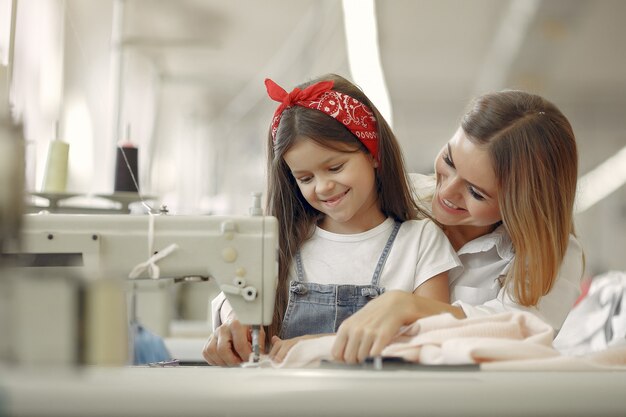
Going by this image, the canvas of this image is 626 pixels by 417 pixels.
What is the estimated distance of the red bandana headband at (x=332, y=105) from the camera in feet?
4.58

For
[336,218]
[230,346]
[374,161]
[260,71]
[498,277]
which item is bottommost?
[230,346]

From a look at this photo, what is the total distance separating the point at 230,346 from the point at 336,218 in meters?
0.32

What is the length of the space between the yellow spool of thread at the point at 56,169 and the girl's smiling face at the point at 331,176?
701 millimetres

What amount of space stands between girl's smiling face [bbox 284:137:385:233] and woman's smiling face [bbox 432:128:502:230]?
0.49ft

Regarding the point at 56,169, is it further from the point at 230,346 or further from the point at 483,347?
the point at 483,347

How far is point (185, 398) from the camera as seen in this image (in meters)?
0.79

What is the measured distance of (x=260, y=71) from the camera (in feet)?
20.4

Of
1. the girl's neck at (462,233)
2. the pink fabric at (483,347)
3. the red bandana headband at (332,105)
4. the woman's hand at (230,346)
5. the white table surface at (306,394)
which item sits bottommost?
the woman's hand at (230,346)

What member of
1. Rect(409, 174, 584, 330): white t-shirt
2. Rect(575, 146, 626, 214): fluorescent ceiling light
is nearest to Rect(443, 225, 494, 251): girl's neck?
Rect(409, 174, 584, 330): white t-shirt

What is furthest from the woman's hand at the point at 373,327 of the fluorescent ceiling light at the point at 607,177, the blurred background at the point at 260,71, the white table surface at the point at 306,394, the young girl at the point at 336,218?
the fluorescent ceiling light at the point at 607,177

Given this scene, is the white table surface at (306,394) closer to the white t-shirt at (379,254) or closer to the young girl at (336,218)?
the young girl at (336,218)

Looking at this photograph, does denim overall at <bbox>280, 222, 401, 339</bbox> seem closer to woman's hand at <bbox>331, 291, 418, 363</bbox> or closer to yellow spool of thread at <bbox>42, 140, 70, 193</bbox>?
woman's hand at <bbox>331, 291, 418, 363</bbox>

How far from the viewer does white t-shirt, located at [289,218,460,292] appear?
1.42 m

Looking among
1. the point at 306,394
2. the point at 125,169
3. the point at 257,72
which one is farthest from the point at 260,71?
the point at 306,394
